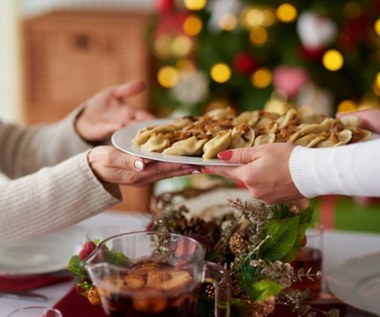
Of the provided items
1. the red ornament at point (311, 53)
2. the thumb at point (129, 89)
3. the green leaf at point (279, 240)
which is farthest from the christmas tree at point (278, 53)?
the green leaf at point (279, 240)

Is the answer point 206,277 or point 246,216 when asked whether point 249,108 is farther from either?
point 206,277

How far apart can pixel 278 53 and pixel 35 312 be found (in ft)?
7.42

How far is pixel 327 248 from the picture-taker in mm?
1526

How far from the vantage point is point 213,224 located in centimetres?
129

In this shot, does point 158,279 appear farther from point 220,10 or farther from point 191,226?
point 220,10

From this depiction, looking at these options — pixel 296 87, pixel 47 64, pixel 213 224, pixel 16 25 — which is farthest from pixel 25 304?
pixel 16 25

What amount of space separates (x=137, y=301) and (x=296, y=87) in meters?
2.28

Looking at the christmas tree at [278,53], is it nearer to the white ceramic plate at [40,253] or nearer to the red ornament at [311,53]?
the red ornament at [311,53]

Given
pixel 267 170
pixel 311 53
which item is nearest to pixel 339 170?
pixel 267 170

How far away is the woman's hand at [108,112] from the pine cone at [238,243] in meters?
0.63

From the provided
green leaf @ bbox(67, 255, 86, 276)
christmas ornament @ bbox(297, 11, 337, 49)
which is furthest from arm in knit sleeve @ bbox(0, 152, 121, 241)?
christmas ornament @ bbox(297, 11, 337, 49)

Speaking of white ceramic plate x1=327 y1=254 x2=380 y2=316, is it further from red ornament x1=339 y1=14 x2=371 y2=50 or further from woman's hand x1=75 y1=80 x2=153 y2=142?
red ornament x1=339 y1=14 x2=371 y2=50

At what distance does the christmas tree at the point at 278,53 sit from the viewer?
2998mm

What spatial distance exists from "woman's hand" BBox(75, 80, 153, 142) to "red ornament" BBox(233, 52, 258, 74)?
1.46 meters
